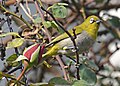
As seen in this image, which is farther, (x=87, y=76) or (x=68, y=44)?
(x=68, y=44)

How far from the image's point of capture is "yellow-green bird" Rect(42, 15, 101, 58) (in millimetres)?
1401

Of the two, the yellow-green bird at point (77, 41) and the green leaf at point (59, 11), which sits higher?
the green leaf at point (59, 11)

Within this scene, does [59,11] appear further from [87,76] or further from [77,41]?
[77,41]

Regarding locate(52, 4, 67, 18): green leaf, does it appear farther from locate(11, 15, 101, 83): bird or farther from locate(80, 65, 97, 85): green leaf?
locate(80, 65, 97, 85): green leaf

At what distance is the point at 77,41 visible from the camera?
1.62 metres

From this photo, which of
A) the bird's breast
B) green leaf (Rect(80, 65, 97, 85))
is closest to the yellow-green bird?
the bird's breast

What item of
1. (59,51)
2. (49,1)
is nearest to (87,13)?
(49,1)

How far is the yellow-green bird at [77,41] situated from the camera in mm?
1401

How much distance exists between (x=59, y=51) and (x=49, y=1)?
105 cm

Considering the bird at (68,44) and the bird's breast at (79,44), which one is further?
the bird's breast at (79,44)

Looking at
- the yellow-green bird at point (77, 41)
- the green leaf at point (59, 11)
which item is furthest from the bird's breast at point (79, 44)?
the green leaf at point (59, 11)

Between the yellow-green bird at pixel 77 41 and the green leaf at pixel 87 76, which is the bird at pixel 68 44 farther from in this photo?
the green leaf at pixel 87 76

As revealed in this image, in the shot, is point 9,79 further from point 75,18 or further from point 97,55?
point 97,55

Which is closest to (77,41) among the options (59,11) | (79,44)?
(79,44)
